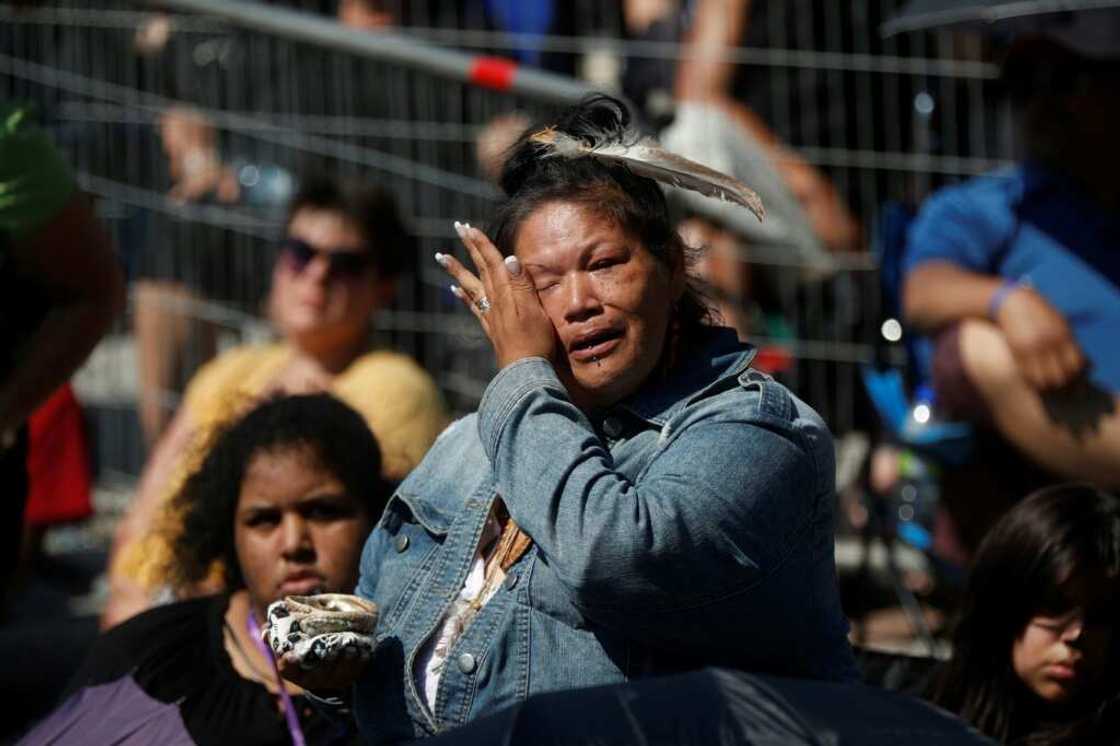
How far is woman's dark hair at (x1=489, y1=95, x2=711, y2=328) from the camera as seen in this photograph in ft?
9.27

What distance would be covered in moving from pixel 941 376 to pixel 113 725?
2474 millimetres

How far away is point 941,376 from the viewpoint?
16.5 feet

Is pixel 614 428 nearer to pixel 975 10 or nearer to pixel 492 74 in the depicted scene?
pixel 975 10

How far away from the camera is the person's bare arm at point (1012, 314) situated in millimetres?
4742

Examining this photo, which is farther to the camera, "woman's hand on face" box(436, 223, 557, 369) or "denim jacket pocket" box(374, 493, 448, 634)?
"denim jacket pocket" box(374, 493, 448, 634)

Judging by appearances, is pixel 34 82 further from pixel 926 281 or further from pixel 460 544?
pixel 460 544

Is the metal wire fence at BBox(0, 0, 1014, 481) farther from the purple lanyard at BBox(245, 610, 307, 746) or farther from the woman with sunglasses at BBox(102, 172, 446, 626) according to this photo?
the purple lanyard at BBox(245, 610, 307, 746)

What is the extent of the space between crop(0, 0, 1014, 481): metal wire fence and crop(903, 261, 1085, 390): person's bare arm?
908mm

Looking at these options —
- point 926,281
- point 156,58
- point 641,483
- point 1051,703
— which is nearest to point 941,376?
point 926,281

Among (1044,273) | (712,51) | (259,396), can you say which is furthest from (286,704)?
(712,51)

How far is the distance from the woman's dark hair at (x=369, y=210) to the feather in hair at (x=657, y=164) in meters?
2.56

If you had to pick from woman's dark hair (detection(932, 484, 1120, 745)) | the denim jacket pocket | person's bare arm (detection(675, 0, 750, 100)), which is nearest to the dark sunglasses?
person's bare arm (detection(675, 0, 750, 100))

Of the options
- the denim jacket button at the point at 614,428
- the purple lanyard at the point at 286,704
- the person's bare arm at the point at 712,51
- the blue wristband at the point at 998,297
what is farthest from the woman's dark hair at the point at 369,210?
the denim jacket button at the point at 614,428

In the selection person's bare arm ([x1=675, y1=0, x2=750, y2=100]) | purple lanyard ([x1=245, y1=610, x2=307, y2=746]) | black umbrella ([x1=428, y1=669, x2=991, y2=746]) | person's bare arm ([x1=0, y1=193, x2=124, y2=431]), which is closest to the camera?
black umbrella ([x1=428, y1=669, x2=991, y2=746])
